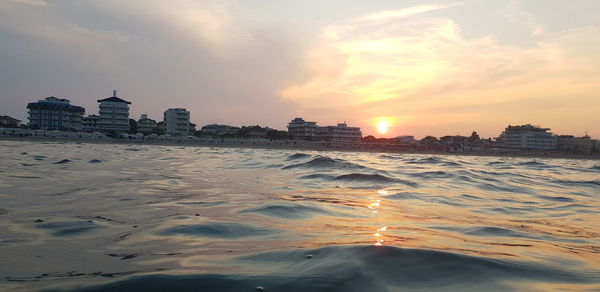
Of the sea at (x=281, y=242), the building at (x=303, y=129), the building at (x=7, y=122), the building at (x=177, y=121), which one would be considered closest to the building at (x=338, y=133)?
the building at (x=303, y=129)

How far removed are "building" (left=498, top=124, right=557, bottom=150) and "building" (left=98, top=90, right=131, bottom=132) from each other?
11815cm

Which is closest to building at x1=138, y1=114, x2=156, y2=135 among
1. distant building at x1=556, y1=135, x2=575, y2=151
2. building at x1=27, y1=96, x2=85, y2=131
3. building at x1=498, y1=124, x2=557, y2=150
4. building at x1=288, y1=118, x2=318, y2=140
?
building at x1=27, y1=96, x2=85, y2=131

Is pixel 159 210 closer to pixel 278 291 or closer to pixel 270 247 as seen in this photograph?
pixel 270 247

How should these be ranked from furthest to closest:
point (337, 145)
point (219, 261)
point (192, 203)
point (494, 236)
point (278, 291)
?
point (337, 145)
point (192, 203)
point (494, 236)
point (219, 261)
point (278, 291)

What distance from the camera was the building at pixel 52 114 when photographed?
79562 millimetres

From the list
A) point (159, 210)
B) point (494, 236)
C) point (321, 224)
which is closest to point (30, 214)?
point (159, 210)

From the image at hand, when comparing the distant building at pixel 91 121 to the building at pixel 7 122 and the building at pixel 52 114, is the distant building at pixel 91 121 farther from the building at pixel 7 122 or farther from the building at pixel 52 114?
the building at pixel 7 122

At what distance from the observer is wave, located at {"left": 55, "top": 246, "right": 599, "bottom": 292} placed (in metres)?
2.43

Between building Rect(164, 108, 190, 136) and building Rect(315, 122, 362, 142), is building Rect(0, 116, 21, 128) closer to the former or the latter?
building Rect(164, 108, 190, 136)

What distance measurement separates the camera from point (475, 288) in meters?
2.50

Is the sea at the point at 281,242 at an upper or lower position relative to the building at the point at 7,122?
lower

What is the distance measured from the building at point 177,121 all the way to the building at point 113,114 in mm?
14113

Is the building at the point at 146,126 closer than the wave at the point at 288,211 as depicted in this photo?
No

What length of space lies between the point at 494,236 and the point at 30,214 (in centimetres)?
562
